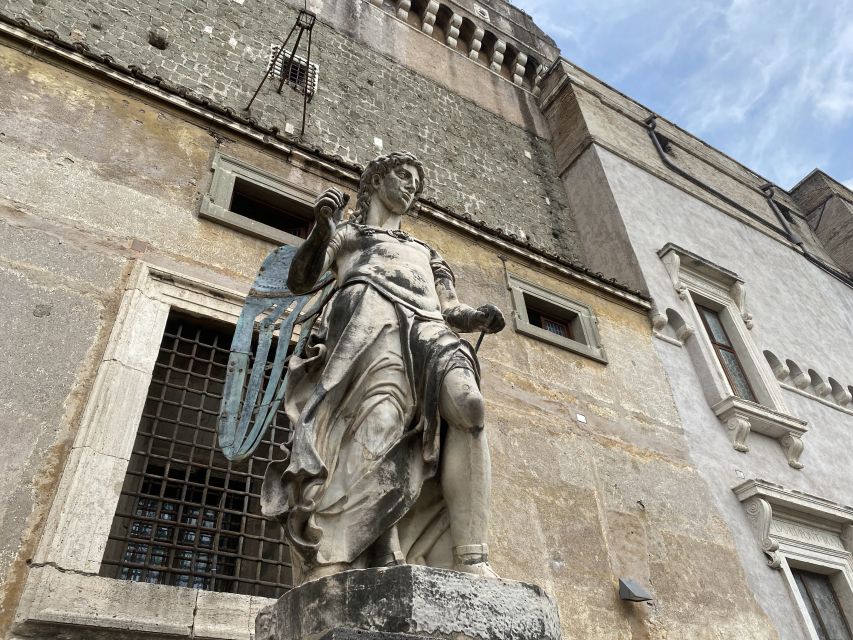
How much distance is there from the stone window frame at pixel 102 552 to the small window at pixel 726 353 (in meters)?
7.70

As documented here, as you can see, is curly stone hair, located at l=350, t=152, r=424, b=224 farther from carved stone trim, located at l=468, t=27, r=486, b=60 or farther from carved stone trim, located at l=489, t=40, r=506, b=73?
carved stone trim, located at l=489, t=40, r=506, b=73

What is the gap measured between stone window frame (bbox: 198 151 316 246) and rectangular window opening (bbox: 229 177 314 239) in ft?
0.16

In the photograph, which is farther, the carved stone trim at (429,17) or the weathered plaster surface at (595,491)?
the carved stone trim at (429,17)

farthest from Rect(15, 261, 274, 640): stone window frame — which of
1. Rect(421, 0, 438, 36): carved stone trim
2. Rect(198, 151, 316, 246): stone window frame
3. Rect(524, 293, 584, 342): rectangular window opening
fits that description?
Rect(421, 0, 438, 36): carved stone trim

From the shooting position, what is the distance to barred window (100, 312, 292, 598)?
4543mm

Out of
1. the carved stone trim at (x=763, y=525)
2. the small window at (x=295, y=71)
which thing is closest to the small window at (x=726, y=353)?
the carved stone trim at (x=763, y=525)

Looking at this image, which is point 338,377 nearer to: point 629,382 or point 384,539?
point 384,539

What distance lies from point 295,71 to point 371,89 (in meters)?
1.32

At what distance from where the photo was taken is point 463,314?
336cm

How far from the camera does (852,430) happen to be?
34.4 feet

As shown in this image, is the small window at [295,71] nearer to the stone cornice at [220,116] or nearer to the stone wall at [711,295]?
the stone cornice at [220,116]

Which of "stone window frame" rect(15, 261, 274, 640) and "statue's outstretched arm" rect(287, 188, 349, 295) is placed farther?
"stone window frame" rect(15, 261, 274, 640)

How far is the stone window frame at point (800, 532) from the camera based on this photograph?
7.55m

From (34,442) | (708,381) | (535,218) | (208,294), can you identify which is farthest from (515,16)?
(34,442)
